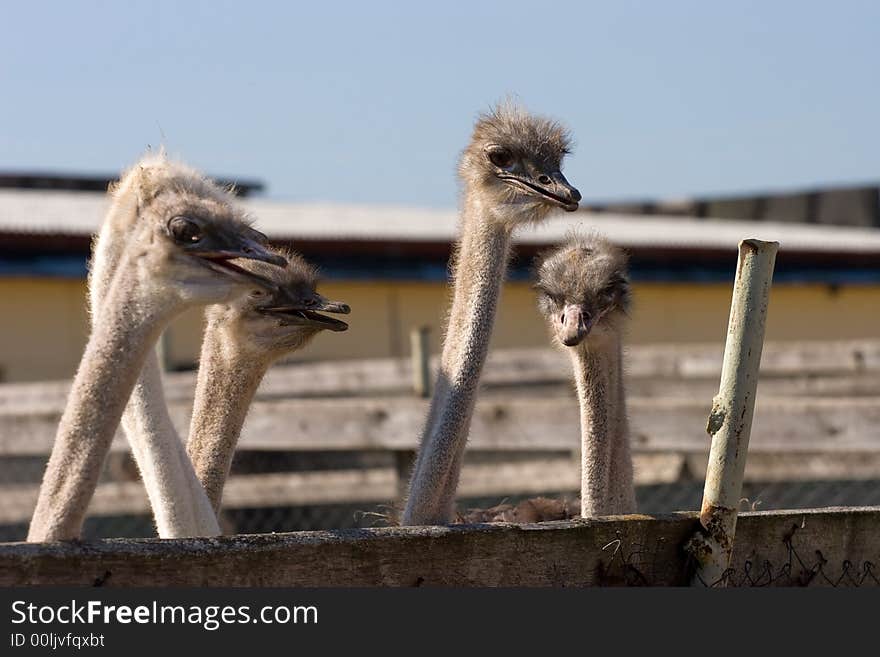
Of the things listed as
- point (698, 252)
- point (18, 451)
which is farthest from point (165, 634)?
point (698, 252)

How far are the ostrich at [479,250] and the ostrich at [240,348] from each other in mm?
382

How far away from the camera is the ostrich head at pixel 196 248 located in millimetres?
3117

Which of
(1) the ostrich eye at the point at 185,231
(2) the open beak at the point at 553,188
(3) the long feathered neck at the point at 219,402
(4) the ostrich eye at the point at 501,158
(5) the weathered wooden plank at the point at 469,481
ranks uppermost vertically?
(4) the ostrich eye at the point at 501,158

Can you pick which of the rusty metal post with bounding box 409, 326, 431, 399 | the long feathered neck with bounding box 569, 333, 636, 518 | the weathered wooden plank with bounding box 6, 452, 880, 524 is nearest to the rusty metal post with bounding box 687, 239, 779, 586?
the long feathered neck with bounding box 569, 333, 636, 518

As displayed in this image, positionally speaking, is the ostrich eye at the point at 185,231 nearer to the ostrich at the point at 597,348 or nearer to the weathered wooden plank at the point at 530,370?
the ostrich at the point at 597,348

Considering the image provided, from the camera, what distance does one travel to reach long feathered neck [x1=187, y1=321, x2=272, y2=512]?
4.37 metres

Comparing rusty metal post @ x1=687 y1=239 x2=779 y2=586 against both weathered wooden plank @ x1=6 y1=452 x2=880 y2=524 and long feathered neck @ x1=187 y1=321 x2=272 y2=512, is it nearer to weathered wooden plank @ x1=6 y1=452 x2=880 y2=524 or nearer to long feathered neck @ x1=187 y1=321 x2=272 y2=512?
long feathered neck @ x1=187 y1=321 x2=272 y2=512

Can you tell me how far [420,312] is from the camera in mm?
13766

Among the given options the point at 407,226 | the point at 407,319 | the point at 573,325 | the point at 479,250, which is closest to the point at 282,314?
the point at 479,250

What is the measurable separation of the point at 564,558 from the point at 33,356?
9679 millimetres

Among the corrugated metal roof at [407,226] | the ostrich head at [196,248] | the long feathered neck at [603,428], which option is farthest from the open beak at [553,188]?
the corrugated metal roof at [407,226]

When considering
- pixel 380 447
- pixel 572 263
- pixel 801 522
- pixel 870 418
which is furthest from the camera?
pixel 380 447

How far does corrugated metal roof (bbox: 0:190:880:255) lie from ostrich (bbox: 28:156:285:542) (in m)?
9.00

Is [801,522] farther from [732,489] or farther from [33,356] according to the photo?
[33,356]
